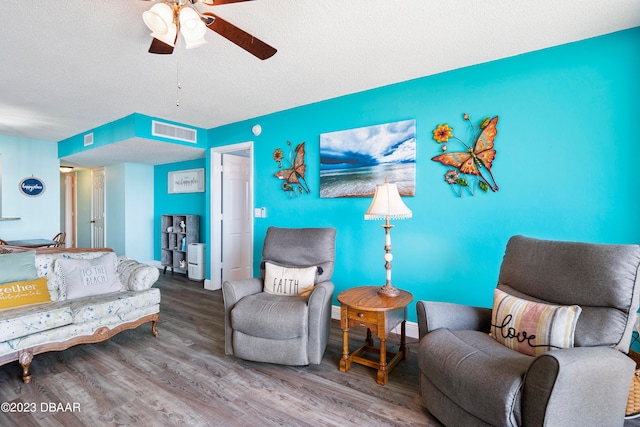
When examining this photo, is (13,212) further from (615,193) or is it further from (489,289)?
(615,193)

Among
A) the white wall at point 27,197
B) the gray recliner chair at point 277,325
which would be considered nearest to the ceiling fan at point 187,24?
the gray recliner chair at point 277,325

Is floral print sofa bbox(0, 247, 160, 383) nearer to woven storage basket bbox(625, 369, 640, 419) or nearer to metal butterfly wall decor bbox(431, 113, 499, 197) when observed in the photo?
metal butterfly wall decor bbox(431, 113, 499, 197)

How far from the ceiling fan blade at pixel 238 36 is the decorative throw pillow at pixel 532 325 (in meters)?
1.99

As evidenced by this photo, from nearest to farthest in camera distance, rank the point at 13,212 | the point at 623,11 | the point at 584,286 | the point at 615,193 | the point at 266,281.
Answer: the point at 584,286 → the point at 623,11 → the point at 615,193 → the point at 266,281 → the point at 13,212

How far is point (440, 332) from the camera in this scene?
5.90 ft

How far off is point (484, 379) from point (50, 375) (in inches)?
110

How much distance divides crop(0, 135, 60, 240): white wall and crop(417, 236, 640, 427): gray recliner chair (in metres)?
6.33

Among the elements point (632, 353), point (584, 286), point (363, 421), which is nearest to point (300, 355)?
point (363, 421)

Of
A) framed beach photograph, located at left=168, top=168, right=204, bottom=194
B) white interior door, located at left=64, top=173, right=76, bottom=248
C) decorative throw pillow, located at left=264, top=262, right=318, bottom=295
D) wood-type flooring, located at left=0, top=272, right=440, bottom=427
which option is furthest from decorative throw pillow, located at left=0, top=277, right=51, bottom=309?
white interior door, located at left=64, top=173, right=76, bottom=248

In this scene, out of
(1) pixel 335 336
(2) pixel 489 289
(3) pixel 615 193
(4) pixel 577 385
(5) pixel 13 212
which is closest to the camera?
(4) pixel 577 385

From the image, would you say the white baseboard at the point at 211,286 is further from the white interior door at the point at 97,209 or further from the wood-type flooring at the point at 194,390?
the white interior door at the point at 97,209

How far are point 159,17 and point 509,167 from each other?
2530 millimetres

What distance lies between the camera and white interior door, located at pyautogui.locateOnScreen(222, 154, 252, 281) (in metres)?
4.57

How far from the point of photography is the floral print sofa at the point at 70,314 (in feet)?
6.81
